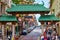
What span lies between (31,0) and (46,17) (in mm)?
47145

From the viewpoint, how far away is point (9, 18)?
97.6 feet

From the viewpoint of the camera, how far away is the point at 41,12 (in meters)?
30.0

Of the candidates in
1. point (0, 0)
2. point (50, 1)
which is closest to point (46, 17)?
point (0, 0)

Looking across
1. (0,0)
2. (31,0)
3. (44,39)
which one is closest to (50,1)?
(31,0)

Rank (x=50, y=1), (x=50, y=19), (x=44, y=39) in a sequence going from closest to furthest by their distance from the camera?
(x=44, y=39), (x=50, y=19), (x=50, y=1)

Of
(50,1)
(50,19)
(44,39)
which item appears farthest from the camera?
(50,1)

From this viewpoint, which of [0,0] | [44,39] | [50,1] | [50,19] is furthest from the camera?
[50,1]

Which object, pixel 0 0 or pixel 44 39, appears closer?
pixel 44 39

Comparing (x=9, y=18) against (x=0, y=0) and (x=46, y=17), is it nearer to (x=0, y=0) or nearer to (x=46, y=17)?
(x=46, y=17)

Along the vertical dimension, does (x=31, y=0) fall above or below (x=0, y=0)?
below

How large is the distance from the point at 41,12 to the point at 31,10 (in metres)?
1.25

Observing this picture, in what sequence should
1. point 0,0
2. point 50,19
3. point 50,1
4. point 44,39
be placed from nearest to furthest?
point 44,39, point 50,19, point 0,0, point 50,1

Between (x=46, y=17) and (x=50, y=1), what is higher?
(x=46, y=17)

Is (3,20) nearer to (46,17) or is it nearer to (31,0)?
(46,17)
